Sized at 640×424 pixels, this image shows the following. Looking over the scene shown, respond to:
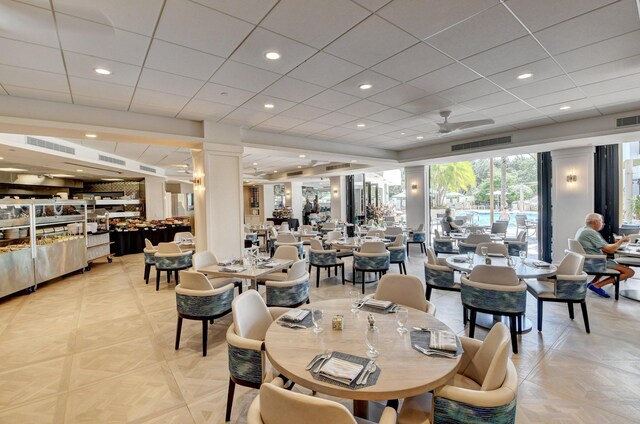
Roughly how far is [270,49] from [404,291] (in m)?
2.81

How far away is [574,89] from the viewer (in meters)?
4.45

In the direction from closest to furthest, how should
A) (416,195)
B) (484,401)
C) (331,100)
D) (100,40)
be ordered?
1. (484,401)
2. (100,40)
3. (331,100)
4. (416,195)

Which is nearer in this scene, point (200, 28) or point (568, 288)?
point (200, 28)

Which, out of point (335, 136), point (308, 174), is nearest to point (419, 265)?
point (335, 136)

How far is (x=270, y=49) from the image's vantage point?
122 inches

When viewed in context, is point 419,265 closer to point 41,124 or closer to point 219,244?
point 219,244

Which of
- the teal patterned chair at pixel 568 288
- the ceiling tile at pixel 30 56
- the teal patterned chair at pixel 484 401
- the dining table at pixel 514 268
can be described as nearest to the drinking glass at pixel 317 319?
the teal patterned chair at pixel 484 401

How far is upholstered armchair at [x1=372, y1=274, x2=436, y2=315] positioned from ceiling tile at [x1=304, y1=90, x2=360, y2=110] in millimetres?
2839

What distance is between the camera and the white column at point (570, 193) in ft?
22.9

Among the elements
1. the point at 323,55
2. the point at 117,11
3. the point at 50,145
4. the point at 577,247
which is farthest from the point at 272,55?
the point at 50,145

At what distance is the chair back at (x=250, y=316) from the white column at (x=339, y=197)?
1210 centimetres

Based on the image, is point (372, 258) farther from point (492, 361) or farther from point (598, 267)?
point (492, 361)

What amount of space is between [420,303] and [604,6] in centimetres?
296

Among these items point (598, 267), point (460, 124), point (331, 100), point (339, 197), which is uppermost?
point (331, 100)
